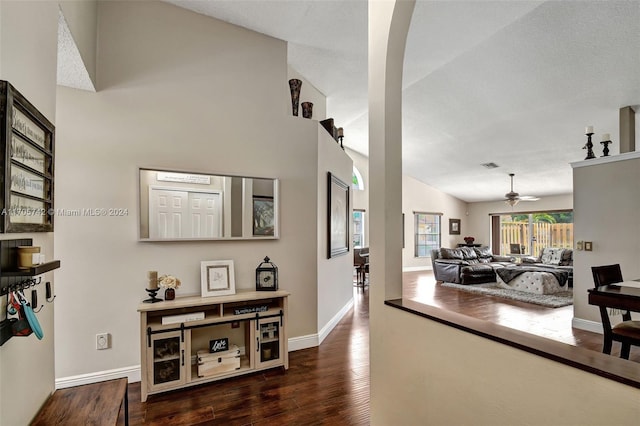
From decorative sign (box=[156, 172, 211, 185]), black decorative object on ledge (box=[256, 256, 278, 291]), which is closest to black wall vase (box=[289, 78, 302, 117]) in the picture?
decorative sign (box=[156, 172, 211, 185])

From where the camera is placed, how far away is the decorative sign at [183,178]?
2803 mm

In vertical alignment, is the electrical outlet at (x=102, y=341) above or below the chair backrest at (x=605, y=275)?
below

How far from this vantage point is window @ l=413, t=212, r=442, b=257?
10236mm

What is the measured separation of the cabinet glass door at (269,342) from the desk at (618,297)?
264cm

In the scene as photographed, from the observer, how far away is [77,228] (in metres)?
2.57

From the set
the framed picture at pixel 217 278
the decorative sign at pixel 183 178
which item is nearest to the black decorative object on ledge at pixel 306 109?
the decorative sign at pixel 183 178

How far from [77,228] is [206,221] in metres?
1.00

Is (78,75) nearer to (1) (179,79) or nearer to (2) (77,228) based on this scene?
(1) (179,79)

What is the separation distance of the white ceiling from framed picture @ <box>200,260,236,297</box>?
7.82 feet

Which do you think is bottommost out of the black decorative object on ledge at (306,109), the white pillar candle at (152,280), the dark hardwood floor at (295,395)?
the dark hardwood floor at (295,395)

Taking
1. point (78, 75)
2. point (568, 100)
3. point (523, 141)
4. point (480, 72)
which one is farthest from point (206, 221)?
point (523, 141)

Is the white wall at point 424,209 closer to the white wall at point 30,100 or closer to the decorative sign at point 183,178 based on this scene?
the decorative sign at point 183,178

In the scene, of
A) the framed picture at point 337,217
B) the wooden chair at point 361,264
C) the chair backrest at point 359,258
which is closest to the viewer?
the framed picture at point 337,217

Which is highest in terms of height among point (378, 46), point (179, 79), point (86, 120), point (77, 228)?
point (179, 79)
